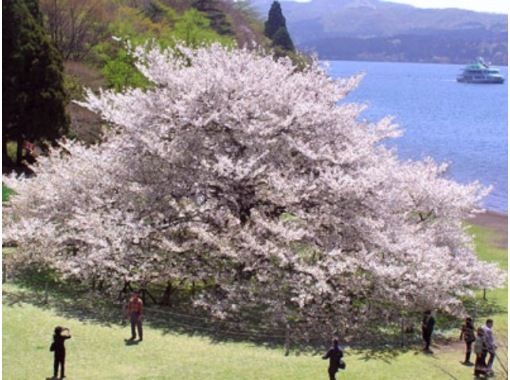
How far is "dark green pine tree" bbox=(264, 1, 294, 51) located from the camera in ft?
287

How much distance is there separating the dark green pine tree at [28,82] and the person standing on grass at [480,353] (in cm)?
2471

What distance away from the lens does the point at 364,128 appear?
22250 mm

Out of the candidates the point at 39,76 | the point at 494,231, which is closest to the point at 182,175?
the point at 39,76

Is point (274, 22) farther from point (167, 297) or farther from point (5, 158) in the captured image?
point (167, 297)

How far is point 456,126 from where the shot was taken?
94.9m

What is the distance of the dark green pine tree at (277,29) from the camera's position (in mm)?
87562

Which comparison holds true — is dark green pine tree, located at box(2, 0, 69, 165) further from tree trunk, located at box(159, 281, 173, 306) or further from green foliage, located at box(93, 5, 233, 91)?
tree trunk, located at box(159, 281, 173, 306)

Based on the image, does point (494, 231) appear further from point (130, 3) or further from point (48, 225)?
point (130, 3)

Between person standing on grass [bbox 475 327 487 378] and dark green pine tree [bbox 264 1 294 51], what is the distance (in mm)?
74131

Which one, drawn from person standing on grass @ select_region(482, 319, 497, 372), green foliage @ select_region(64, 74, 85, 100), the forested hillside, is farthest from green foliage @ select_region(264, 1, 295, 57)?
person standing on grass @ select_region(482, 319, 497, 372)

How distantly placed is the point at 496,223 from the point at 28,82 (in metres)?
24.8

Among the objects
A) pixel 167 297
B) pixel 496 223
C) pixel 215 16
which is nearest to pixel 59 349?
pixel 167 297

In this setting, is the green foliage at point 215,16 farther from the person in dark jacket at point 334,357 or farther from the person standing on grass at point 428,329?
the person in dark jacket at point 334,357

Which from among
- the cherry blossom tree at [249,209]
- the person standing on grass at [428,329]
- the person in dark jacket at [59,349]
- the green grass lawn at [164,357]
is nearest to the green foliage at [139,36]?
the cherry blossom tree at [249,209]
